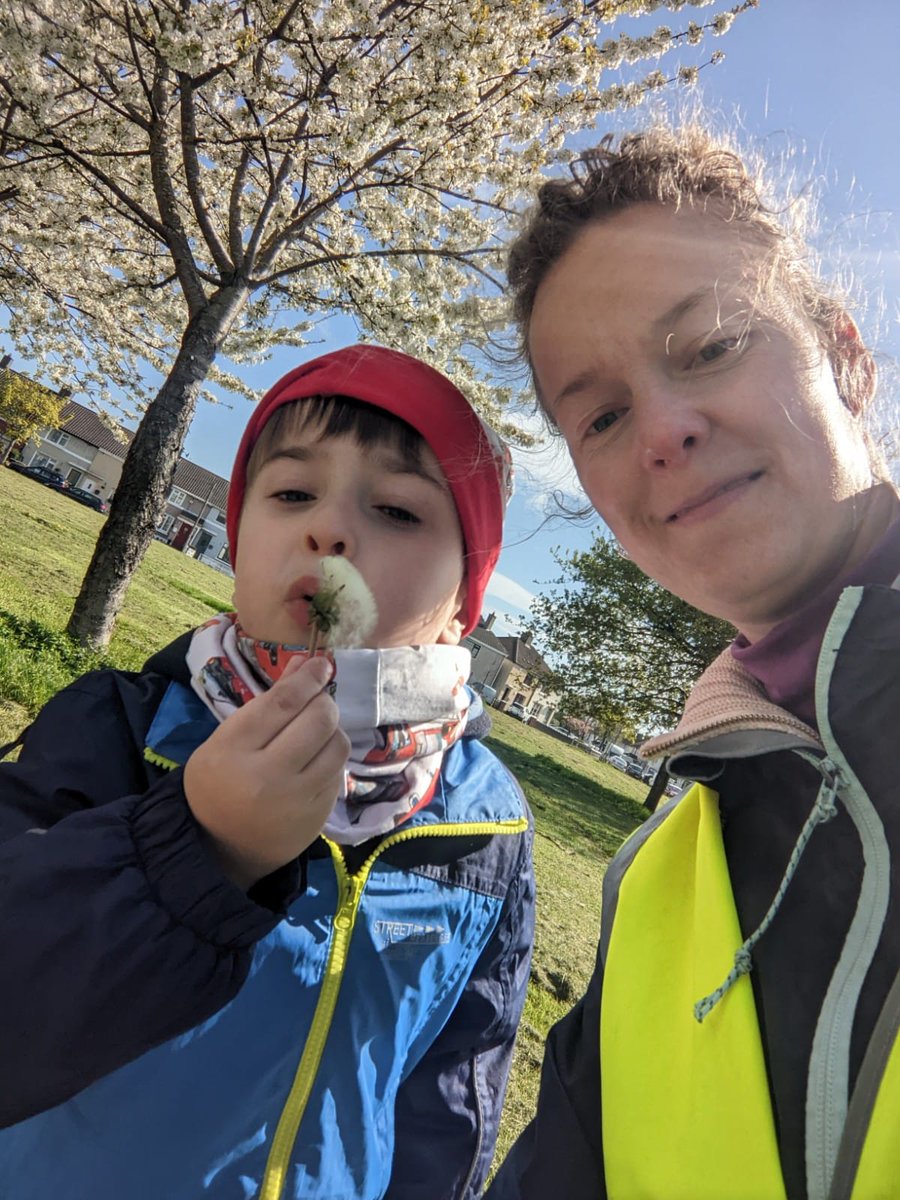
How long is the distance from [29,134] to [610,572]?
57.2ft

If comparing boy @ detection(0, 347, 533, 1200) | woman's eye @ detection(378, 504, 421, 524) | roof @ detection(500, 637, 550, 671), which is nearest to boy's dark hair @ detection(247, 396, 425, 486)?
boy @ detection(0, 347, 533, 1200)

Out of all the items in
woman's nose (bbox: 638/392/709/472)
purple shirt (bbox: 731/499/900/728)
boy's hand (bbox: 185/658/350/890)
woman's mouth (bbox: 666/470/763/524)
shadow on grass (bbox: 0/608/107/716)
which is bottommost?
shadow on grass (bbox: 0/608/107/716)

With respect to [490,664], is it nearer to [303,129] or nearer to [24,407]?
[24,407]

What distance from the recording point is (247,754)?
3.29 ft

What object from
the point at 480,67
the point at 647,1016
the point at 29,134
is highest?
the point at 480,67

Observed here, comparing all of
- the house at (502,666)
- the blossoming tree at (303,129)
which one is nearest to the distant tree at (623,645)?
the blossoming tree at (303,129)

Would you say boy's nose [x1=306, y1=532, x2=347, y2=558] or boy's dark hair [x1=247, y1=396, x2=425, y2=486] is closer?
boy's nose [x1=306, y1=532, x2=347, y2=558]

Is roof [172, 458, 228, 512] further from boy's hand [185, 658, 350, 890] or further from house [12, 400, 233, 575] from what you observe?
boy's hand [185, 658, 350, 890]

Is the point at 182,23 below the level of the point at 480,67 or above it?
below

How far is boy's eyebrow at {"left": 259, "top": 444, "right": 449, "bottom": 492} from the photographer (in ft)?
5.18

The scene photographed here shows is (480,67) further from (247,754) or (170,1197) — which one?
(170,1197)

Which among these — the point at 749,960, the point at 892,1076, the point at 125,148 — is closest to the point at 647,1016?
the point at 749,960

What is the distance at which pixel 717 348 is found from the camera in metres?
1.39

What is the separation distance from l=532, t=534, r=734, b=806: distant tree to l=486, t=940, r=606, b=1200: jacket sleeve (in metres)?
17.6
